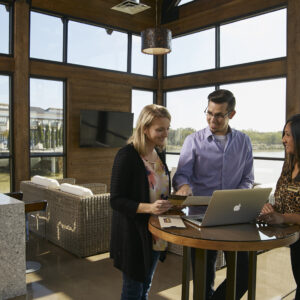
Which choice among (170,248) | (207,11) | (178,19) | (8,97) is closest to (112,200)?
(170,248)

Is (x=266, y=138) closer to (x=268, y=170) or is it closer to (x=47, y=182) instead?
(x=268, y=170)

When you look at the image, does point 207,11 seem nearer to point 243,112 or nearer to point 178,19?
point 178,19

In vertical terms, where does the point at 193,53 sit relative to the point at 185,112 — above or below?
above

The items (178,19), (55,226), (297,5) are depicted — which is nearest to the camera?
(55,226)

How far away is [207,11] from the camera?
731cm

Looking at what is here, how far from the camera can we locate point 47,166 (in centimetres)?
686

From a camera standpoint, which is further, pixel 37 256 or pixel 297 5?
pixel 297 5

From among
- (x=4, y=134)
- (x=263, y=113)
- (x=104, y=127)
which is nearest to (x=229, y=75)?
(x=263, y=113)

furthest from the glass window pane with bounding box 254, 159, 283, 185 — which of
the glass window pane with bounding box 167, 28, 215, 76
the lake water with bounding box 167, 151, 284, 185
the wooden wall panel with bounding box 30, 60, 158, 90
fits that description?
the wooden wall panel with bounding box 30, 60, 158, 90

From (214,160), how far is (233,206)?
59cm

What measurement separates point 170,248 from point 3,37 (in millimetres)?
4701

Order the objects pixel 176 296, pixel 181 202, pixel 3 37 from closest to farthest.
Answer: pixel 181 202, pixel 176 296, pixel 3 37

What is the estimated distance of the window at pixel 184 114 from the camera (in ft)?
25.3

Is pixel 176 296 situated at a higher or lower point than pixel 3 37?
lower
